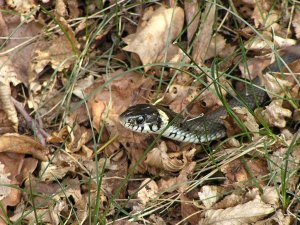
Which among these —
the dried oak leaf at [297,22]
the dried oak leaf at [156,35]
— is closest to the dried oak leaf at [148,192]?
the dried oak leaf at [156,35]

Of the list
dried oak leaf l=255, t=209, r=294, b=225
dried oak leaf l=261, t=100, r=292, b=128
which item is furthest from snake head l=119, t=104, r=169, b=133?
dried oak leaf l=255, t=209, r=294, b=225

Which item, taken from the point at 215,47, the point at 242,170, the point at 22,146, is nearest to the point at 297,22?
the point at 215,47

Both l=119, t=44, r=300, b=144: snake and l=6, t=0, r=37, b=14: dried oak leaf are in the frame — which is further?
l=6, t=0, r=37, b=14: dried oak leaf

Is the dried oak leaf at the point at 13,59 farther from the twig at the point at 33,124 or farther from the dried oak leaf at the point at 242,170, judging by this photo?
the dried oak leaf at the point at 242,170

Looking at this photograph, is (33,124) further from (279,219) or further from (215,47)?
(279,219)

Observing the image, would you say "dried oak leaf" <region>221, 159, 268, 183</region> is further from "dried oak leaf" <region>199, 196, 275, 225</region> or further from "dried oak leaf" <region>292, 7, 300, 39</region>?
"dried oak leaf" <region>292, 7, 300, 39</region>

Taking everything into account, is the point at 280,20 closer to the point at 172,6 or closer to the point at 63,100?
the point at 172,6
